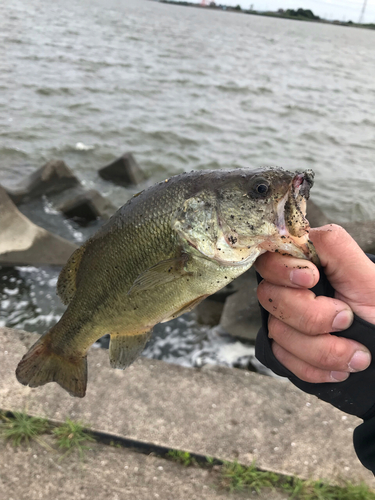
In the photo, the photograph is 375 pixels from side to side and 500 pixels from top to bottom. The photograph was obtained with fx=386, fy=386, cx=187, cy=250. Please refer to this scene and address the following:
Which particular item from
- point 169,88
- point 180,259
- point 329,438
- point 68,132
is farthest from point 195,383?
point 169,88

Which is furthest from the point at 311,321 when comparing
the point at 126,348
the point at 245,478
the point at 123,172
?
the point at 123,172

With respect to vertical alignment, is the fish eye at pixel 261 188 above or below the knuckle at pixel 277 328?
above

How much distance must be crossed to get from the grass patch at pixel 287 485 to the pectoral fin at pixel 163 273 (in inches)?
67.7

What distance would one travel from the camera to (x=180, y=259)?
1.92 meters

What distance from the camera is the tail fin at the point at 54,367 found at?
94.2 inches

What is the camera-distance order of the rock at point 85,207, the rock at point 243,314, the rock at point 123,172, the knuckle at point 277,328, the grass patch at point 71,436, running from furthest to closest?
the rock at point 123,172
the rock at point 85,207
the rock at point 243,314
the grass patch at point 71,436
the knuckle at point 277,328

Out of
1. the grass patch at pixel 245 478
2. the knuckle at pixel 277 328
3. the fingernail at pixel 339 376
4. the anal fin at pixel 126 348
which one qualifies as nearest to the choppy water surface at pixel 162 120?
the grass patch at pixel 245 478

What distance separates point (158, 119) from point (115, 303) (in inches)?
548

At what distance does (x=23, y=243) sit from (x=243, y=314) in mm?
3451

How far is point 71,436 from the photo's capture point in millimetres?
2896

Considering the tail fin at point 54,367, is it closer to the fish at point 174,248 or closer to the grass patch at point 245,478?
the fish at point 174,248

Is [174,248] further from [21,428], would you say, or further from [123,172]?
[123,172]

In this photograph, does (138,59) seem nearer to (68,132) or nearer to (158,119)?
(158,119)

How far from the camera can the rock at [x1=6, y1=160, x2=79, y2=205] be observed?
7.81 metres
